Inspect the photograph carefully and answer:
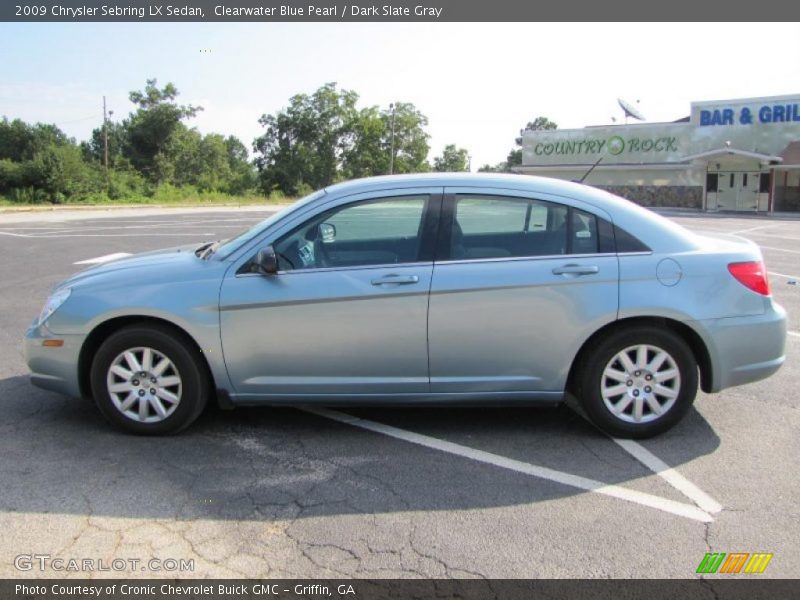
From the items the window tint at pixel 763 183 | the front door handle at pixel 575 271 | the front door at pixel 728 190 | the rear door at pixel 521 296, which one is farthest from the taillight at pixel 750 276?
the front door at pixel 728 190

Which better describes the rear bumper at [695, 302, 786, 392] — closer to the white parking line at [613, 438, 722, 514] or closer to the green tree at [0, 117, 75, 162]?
the white parking line at [613, 438, 722, 514]

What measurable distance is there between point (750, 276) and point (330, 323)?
2.60 m

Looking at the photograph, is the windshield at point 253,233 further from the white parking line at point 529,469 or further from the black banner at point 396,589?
the black banner at point 396,589

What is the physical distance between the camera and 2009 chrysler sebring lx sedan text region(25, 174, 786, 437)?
4195 millimetres

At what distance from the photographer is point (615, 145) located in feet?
141

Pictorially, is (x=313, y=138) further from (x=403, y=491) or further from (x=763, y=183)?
(x=403, y=491)

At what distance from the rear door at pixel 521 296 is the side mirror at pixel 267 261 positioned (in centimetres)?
97

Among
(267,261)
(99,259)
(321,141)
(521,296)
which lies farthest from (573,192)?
(321,141)

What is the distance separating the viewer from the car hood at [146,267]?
439 centimetres

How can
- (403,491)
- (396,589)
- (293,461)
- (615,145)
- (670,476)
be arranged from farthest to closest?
(615,145)
(293,461)
(670,476)
(403,491)
(396,589)

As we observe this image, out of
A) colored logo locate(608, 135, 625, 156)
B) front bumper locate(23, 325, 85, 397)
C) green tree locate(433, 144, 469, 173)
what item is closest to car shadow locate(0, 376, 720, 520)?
front bumper locate(23, 325, 85, 397)

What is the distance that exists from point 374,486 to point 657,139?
138 feet

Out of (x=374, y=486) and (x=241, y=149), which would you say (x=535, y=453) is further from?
(x=241, y=149)

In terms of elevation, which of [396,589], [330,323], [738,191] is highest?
[738,191]
